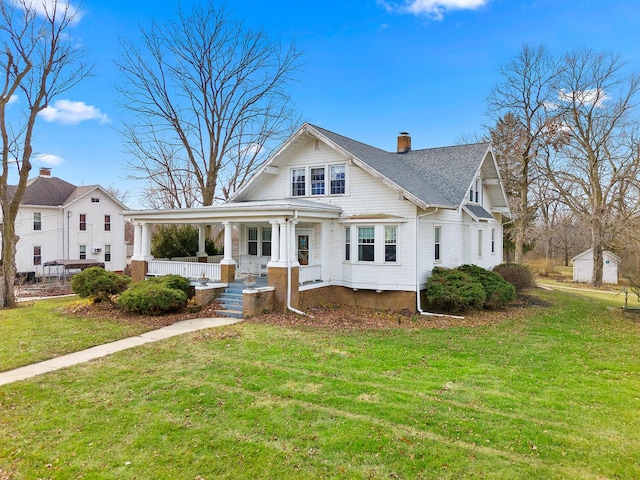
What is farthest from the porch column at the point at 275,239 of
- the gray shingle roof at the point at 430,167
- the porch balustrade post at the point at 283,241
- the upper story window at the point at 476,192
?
the upper story window at the point at 476,192

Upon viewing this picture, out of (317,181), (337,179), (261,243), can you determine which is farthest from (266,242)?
(337,179)

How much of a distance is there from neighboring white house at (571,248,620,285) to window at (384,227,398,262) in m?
24.6

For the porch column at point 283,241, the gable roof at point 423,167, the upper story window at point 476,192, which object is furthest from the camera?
the upper story window at point 476,192

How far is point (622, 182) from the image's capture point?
3022cm

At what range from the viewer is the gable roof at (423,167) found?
51.2ft

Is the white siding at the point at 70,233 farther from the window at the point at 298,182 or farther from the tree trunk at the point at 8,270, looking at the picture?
the window at the point at 298,182

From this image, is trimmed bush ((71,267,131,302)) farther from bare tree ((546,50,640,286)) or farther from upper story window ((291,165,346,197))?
bare tree ((546,50,640,286))

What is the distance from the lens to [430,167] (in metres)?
20.2

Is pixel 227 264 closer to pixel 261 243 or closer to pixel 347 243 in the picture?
pixel 261 243

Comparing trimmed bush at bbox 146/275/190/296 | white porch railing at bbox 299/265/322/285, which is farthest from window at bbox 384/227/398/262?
trimmed bush at bbox 146/275/190/296

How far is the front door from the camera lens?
1744cm

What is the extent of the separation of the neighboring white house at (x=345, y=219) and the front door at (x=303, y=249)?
0.14 feet

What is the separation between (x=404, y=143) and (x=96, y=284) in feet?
54.2

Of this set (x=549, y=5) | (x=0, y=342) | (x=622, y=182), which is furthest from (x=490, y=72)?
(x=0, y=342)
